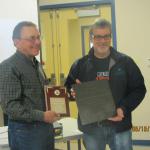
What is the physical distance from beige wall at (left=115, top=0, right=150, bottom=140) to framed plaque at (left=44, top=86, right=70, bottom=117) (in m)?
2.72

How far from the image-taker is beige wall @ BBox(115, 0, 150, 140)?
4.62 meters

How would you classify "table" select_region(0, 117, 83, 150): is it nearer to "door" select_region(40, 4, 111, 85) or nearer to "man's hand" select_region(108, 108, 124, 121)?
"man's hand" select_region(108, 108, 124, 121)

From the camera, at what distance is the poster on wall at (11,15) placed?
4.04 meters

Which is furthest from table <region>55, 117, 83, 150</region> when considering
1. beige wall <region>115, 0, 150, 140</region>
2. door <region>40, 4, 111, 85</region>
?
door <region>40, 4, 111, 85</region>

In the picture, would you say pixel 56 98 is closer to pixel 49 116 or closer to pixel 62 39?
pixel 49 116

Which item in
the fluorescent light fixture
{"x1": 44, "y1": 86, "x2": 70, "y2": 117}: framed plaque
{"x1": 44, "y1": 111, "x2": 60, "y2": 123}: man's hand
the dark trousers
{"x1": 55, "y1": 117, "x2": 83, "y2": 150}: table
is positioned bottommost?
{"x1": 55, "y1": 117, "x2": 83, "y2": 150}: table

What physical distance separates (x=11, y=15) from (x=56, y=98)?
2208 mm

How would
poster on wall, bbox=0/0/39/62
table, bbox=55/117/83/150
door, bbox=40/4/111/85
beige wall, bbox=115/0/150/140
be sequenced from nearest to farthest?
table, bbox=55/117/83/150 < poster on wall, bbox=0/0/39/62 < beige wall, bbox=115/0/150/140 < door, bbox=40/4/111/85

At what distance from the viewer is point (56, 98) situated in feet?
6.95

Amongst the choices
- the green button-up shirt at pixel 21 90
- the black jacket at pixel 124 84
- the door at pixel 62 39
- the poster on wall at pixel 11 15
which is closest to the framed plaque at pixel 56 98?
the green button-up shirt at pixel 21 90

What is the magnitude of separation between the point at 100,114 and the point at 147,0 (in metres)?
2.72

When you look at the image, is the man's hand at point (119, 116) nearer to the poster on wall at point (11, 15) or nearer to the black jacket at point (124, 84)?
the black jacket at point (124, 84)

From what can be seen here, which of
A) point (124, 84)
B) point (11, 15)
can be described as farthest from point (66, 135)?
point (11, 15)

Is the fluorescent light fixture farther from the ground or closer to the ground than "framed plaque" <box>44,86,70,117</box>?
farther from the ground
